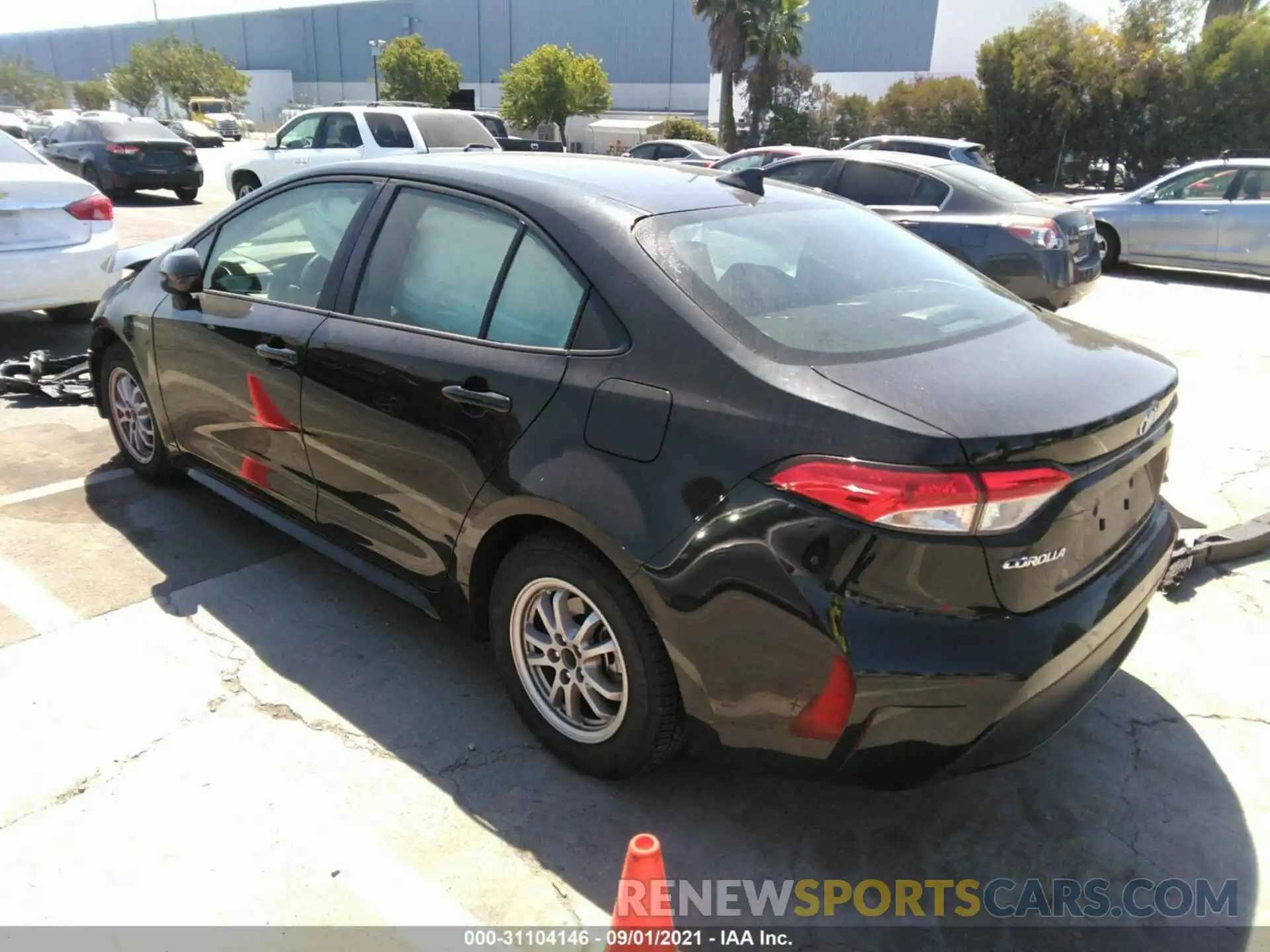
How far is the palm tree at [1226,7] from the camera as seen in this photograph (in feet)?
90.2

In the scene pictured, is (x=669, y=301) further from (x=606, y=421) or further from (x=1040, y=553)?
(x=1040, y=553)

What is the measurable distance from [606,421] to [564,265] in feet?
1.76

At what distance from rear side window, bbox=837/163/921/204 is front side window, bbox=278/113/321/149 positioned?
8.75m

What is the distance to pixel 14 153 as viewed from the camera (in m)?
7.01

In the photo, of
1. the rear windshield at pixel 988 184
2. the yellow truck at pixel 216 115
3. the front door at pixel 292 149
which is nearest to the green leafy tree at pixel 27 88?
the yellow truck at pixel 216 115

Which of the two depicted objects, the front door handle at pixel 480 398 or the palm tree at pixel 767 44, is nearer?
the front door handle at pixel 480 398

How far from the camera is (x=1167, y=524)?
2.77 metres

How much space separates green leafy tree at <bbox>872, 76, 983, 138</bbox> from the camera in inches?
1200

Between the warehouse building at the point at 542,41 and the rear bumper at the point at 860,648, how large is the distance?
48.8 meters

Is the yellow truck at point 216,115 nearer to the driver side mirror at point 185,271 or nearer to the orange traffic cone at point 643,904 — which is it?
the driver side mirror at point 185,271

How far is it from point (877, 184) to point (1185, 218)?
5423 millimetres

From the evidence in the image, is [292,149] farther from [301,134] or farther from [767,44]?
[767,44]

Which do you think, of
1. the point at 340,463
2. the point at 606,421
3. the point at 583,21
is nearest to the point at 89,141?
the point at 340,463

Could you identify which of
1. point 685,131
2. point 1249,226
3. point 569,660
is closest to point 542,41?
point 685,131
